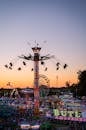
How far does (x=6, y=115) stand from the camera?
50.1 metres

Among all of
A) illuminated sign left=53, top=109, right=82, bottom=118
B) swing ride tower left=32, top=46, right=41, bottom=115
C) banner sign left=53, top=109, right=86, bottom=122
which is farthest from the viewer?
swing ride tower left=32, top=46, right=41, bottom=115

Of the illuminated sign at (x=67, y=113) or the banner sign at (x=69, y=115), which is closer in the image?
the banner sign at (x=69, y=115)

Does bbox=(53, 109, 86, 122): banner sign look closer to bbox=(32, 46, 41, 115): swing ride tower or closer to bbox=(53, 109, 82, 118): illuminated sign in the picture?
bbox=(53, 109, 82, 118): illuminated sign

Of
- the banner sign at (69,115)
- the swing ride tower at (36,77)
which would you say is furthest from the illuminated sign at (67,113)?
the swing ride tower at (36,77)

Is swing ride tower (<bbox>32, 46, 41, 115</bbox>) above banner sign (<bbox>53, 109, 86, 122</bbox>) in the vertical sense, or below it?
above

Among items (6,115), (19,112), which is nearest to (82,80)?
(19,112)

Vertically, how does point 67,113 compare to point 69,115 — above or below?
above

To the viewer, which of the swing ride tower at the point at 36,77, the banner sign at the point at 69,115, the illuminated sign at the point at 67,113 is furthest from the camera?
the swing ride tower at the point at 36,77

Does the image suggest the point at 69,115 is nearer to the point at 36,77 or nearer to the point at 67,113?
the point at 67,113

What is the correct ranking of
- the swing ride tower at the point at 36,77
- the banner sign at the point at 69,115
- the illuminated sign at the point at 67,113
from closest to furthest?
the banner sign at the point at 69,115 < the illuminated sign at the point at 67,113 < the swing ride tower at the point at 36,77

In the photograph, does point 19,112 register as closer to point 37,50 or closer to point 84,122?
point 37,50

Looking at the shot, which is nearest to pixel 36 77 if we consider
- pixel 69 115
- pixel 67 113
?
pixel 67 113

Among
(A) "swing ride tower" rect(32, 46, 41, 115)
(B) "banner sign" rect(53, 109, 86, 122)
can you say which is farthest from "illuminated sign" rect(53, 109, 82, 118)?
(A) "swing ride tower" rect(32, 46, 41, 115)

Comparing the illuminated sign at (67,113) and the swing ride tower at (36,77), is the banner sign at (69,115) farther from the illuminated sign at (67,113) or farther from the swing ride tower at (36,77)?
the swing ride tower at (36,77)
